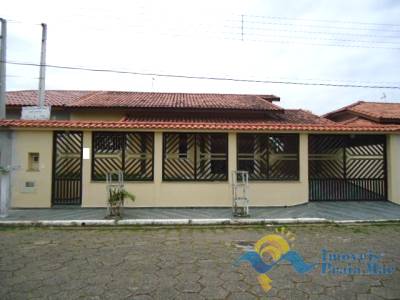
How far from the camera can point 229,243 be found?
5656mm

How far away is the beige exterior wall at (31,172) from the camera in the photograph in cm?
876

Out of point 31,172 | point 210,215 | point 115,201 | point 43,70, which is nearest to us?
point 115,201

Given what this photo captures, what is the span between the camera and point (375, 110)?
14430mm

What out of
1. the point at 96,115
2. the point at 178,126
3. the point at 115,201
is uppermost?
Result: the point at 96,115

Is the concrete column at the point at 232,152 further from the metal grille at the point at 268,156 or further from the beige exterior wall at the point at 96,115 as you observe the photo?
the beige exterior wall at the point at 96,115

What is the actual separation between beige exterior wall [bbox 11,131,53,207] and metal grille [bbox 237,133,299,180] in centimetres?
648

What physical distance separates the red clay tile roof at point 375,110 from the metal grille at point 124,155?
11.0 m

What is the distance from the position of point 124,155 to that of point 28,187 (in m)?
3.25

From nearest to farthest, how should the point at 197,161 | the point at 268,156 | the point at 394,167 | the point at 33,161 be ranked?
the point at 33,161
the point at 197,161
the point at 268,156
the point at 394,167

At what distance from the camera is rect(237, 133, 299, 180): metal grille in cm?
944

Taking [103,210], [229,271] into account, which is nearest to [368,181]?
[229,271]

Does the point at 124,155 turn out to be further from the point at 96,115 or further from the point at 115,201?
the point at 96,115

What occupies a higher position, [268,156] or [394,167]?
[268,156]

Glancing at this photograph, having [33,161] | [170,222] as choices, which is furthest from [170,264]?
[33,161]
